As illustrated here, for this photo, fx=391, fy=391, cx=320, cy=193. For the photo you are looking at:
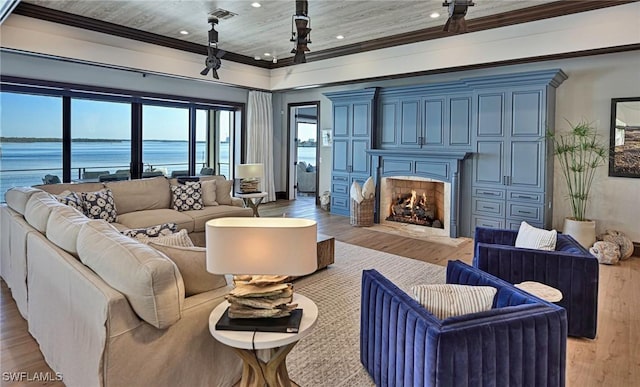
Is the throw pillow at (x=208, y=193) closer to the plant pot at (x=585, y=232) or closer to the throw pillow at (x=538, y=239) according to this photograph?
the throw pillow at (x=538, y=239)

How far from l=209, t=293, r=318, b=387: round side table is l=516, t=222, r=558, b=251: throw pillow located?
2.20 m

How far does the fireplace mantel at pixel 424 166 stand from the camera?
6.27 m

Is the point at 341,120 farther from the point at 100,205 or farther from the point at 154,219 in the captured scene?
the point at 100,205

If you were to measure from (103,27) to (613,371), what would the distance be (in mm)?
7147

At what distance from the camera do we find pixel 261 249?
5.51 feet

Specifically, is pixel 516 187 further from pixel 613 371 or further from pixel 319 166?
pixel 319 166

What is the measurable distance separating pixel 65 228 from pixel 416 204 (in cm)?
580

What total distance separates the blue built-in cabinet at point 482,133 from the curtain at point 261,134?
8.40ft

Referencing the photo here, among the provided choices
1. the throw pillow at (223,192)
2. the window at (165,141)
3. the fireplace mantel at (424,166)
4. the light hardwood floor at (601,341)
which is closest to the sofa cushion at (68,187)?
the light hardwood floor at (601,341)

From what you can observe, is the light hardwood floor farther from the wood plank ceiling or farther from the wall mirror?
the wood plank ceiling

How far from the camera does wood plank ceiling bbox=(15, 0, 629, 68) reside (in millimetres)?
4941

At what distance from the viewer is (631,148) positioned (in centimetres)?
514

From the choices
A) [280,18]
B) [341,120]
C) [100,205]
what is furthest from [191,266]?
[341,120]

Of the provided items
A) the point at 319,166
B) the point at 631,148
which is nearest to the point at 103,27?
the point at 319,166
